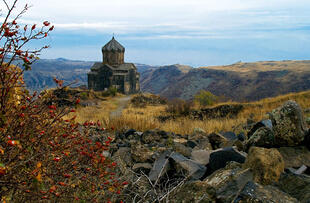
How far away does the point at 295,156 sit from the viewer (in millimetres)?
3721

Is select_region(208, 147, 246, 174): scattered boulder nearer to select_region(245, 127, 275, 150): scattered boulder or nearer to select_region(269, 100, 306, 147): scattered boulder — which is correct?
select_region(245, 127, 275, 150): scattered boulder

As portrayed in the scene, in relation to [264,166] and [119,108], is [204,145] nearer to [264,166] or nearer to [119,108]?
[264,166]

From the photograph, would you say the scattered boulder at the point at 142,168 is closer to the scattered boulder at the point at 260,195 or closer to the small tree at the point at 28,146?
the small tree at the point at 28,146

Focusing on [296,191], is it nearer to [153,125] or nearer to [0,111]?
[0,111]

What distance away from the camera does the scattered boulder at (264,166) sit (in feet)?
8.96

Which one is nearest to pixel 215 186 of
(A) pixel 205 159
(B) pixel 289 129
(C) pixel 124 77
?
(A) pixel 205 159

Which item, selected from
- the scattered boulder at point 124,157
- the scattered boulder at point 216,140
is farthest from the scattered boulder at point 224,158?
the scattered boulder at point 216,140

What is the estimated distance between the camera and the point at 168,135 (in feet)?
21.0

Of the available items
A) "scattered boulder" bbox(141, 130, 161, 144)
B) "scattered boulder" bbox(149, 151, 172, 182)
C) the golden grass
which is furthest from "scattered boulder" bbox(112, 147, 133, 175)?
the golden grass

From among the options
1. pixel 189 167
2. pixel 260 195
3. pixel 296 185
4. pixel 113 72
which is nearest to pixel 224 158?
pixel 189 167

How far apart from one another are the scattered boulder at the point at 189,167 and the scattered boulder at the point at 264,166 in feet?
2.67

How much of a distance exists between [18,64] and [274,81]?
3674 inches

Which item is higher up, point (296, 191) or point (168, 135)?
point (296, 191)

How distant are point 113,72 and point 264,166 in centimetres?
4020
